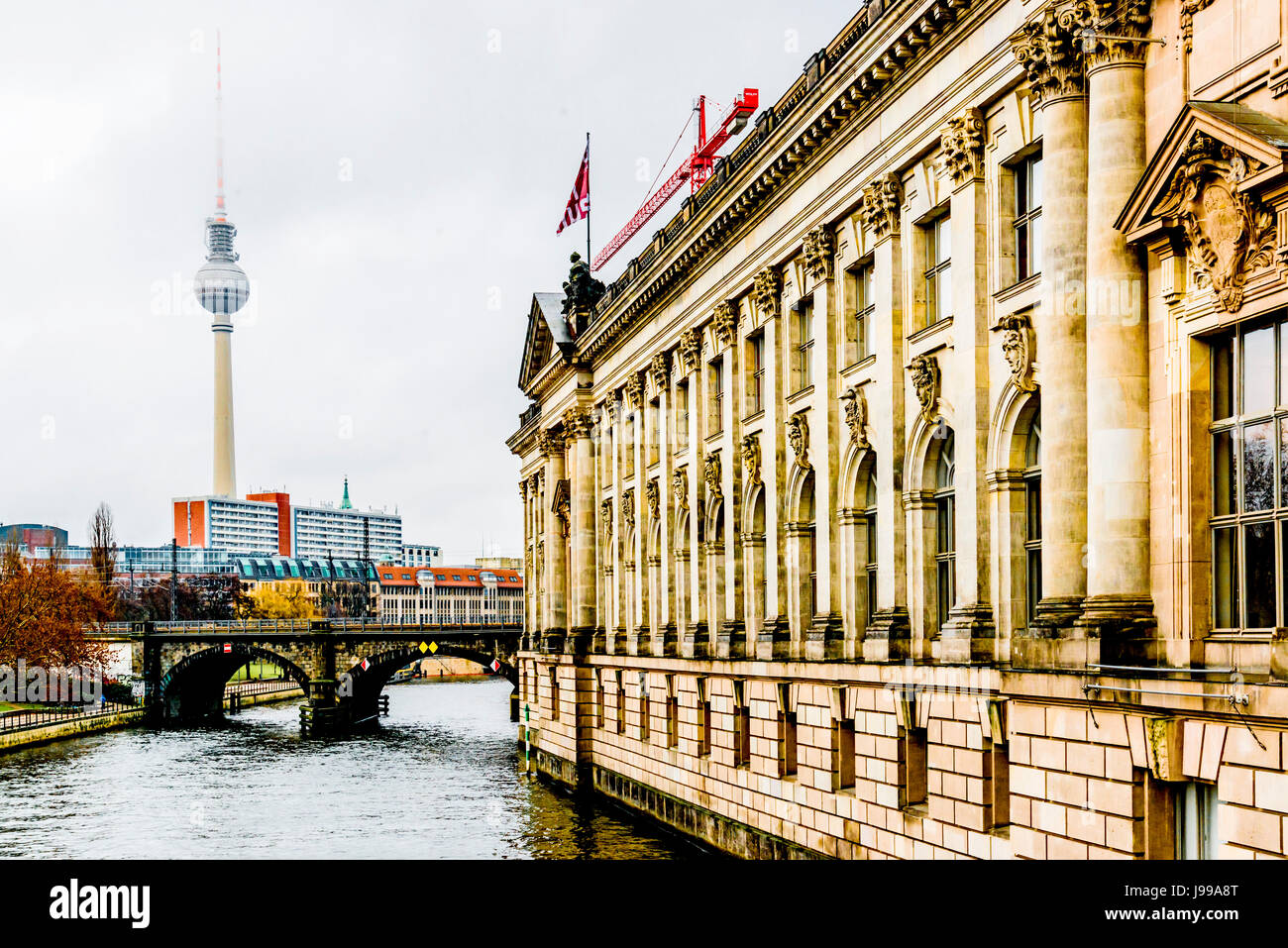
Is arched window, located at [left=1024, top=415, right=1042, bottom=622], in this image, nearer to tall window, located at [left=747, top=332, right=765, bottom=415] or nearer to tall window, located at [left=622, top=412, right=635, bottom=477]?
tall window, located at [left=747, top=332, right=765, bottom=415]

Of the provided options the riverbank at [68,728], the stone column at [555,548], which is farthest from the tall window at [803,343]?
the riverbank at [68,728]

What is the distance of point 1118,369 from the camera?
23422 mm

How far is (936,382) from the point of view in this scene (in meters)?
31.9

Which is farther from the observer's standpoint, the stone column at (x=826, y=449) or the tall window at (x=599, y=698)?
the tall window at (x=599, y=698)

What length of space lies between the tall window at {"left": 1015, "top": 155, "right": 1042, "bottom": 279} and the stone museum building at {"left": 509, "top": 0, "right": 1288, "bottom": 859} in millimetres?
63

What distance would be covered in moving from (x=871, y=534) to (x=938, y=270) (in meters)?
6.61

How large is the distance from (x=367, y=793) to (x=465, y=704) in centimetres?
7596

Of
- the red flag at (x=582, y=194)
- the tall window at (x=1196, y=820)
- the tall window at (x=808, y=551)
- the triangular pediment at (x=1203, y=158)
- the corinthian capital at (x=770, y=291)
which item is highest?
the red flag at (x=582, y=194)

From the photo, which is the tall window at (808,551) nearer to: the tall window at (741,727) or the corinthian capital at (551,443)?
the tall window at (741,727)

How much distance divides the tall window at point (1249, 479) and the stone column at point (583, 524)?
46456mm

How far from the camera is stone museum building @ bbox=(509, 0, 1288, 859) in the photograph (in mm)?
21328

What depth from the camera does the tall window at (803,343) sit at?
40812 mm

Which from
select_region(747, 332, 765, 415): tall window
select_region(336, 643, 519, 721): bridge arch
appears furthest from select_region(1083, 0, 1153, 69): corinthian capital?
select_region(336, 643, 519, 721): bridge arch

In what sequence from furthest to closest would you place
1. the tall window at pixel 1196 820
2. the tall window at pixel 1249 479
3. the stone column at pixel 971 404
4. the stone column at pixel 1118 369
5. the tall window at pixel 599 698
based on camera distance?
1. the tall window at pixel 599 698
2. the stone column at pixel 971 404
3. the stone column at pixel 1118 369
4. the tall window at pixel 1196 820
5. the tall window at pixel 1249 479
